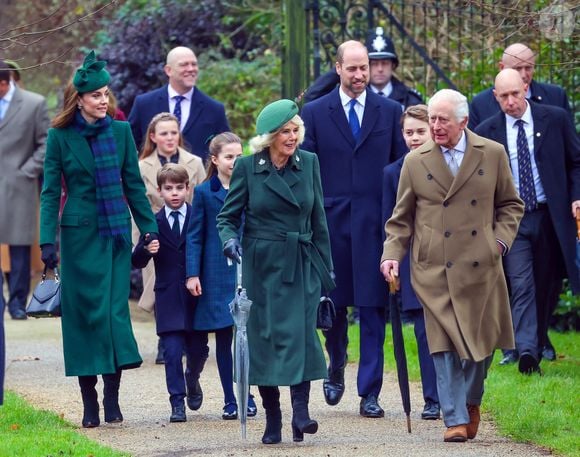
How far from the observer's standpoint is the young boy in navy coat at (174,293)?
9.10 metres

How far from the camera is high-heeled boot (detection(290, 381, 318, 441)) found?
311 inches

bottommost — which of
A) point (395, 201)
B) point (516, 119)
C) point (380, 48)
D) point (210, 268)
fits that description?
point (210, 268)

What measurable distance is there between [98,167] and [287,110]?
1344mm

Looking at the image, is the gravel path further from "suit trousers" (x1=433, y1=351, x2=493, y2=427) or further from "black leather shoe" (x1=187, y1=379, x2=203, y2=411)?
"suit trousers" (x1=433, y1=351, x2=493, y2=427)

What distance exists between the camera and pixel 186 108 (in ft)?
39.2

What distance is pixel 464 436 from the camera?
799cm

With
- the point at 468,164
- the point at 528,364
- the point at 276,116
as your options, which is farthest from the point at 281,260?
the point at 528,364

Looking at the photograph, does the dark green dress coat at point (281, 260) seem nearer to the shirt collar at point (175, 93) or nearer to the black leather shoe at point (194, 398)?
the black leather shoe at point (194, 398)

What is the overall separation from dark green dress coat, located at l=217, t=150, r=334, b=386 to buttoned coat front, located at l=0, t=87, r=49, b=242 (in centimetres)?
639

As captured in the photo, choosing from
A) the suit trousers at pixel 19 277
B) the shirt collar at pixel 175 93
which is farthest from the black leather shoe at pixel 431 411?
the suit trousers at pixel 19 277

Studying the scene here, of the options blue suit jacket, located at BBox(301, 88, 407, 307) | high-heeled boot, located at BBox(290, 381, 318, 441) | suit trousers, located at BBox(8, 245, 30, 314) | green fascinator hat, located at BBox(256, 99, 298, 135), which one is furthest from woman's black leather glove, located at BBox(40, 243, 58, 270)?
suit trousers, located at BBox(8, 245, 30, 314)

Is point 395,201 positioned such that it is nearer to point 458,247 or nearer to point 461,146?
point 461,146

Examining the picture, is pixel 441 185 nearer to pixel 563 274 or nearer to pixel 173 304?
pixel 173 304

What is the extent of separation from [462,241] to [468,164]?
0.41 meters
